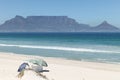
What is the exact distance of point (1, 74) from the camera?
13016 mm

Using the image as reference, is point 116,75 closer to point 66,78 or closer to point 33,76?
point 66,78

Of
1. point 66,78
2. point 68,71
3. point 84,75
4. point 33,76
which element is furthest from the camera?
point 68,71

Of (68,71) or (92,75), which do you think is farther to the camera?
(68,71)

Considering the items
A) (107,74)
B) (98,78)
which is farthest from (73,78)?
(107,74)

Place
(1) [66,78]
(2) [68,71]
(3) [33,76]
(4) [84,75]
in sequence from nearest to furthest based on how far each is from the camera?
(3) [33,76]
(1) [66,78]
(4) [84,75]
(2) [68,71]

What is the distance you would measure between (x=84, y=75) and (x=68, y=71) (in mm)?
1207

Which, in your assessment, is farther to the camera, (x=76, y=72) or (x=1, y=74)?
(x=76, y=72)

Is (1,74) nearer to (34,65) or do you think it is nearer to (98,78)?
(34,65)

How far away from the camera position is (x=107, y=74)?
1419 cm

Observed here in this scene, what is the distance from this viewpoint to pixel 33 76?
11383mm

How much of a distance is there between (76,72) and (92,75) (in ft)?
3.09

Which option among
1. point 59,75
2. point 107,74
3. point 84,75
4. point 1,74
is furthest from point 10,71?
point 107,74

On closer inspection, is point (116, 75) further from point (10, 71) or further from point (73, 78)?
point (10, 71)

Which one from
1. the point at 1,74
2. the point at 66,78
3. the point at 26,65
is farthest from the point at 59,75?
the point at 1,74
